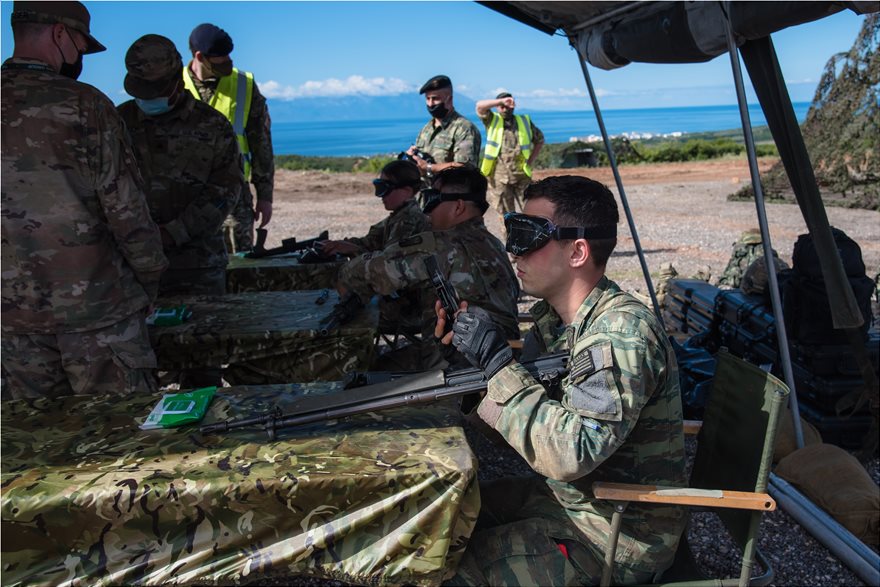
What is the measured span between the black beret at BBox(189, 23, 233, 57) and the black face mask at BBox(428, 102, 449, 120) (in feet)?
7.91

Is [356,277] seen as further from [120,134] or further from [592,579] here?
[592,579]

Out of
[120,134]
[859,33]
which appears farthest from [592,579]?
[859,33]

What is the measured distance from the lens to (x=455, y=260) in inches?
141

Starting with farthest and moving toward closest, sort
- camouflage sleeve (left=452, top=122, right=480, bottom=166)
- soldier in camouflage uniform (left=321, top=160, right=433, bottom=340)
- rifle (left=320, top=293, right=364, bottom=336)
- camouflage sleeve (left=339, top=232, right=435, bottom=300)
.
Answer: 1. camouflage sleeve (left=452, top=122, right=480, bottom=166)
2. soldier in camouflage uniform (left=321, top=160, right=433, bottom=340)
3. camouflage sleeve (left=339, top=232, right=435, bottom=300)
4. rifle (left=320, top=293, right=364, bottom=336)

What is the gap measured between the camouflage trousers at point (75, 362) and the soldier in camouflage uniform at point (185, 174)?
4.45 ft

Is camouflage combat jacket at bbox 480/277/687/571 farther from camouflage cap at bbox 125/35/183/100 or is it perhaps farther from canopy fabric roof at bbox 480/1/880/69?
camouflage cap at bbox 125/35/183/100

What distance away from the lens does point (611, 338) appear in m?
1.98

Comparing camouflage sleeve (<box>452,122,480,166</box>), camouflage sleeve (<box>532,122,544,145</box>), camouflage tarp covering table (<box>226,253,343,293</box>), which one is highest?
camouflage sleeve (<box>532,122,544,145</box>)

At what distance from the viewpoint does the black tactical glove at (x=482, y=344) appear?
2070mm

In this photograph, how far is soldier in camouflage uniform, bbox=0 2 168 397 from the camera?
2.77 m

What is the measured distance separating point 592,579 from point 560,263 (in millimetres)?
971

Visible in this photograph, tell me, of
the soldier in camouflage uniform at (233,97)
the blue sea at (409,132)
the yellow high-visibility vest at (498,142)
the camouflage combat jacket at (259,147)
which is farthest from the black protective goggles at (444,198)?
the blue sea at (409,132)

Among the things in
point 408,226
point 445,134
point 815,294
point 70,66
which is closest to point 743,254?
point 815,294

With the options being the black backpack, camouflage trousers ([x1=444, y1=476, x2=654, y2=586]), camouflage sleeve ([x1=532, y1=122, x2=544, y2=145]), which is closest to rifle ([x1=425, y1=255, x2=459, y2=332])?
camouflage trousers ([x1=444, y1=476, x2=654, y2=586])
